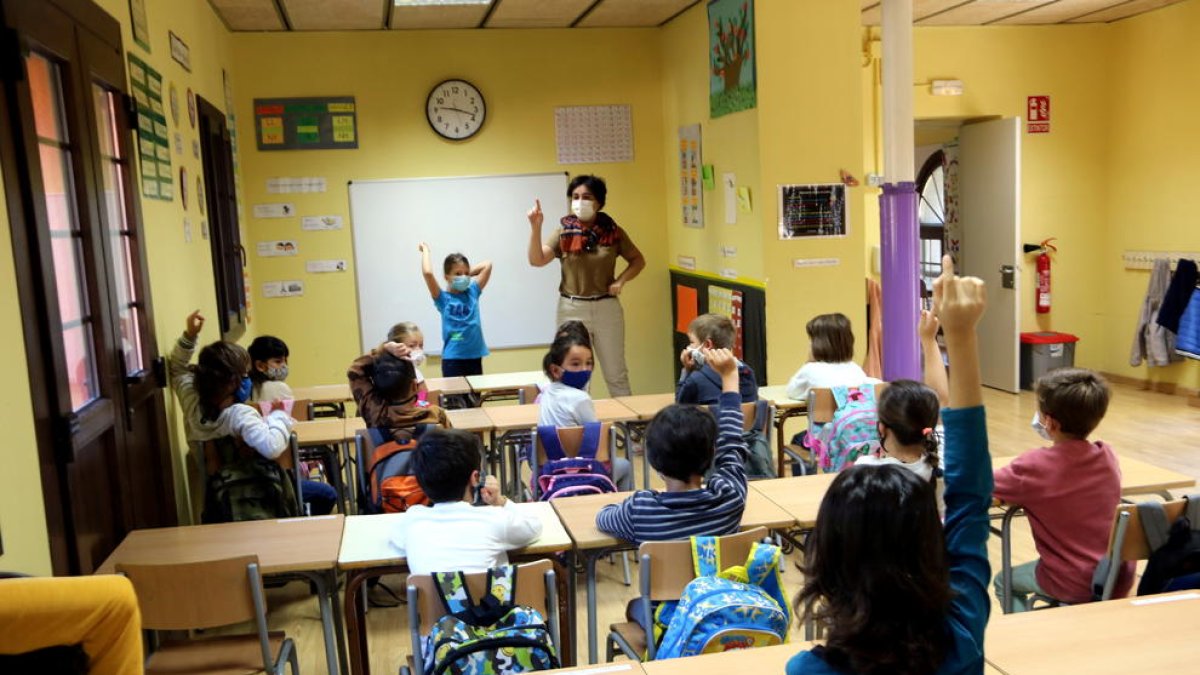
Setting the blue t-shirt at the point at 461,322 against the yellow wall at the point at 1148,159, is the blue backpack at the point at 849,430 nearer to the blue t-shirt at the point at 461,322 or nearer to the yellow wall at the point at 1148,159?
the blue t-shirt at the point at 461,322

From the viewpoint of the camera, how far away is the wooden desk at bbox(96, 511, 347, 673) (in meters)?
2.72

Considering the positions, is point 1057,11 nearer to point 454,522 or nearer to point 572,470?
point 572,470

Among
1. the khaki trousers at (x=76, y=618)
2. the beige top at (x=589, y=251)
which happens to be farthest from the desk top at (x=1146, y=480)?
the beige top at (x=589, y=251)

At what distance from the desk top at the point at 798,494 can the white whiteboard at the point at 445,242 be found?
4.28 m

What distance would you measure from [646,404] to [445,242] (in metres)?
2.87

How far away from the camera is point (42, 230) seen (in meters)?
2.62

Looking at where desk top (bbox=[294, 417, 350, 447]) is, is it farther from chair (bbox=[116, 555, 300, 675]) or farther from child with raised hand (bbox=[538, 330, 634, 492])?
chair (bbox=[116, 555, 300, 675])

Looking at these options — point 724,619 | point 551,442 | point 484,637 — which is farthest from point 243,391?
point 724,619

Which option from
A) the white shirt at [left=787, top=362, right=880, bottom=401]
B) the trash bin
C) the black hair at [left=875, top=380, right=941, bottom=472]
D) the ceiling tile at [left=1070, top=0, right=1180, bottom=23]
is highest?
the ceiling tile at [left=1070, top=0, right=1180, bottom=23]

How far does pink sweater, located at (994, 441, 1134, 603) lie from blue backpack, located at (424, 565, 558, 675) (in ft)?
4.61

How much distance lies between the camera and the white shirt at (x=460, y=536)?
2.57 m

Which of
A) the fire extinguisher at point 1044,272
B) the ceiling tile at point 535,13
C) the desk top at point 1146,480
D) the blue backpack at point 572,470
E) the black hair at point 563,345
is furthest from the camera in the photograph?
the fire extinguisher at point 1044,272

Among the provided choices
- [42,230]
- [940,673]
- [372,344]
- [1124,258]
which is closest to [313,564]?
[42,230]

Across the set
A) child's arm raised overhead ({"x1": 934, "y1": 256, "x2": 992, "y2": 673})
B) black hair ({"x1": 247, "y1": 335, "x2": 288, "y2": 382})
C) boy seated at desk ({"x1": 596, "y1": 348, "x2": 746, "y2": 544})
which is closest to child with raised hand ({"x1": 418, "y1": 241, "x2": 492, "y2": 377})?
black hair ({"x1": 247, "y1": 335, "x2": 288, "y2": 382})
